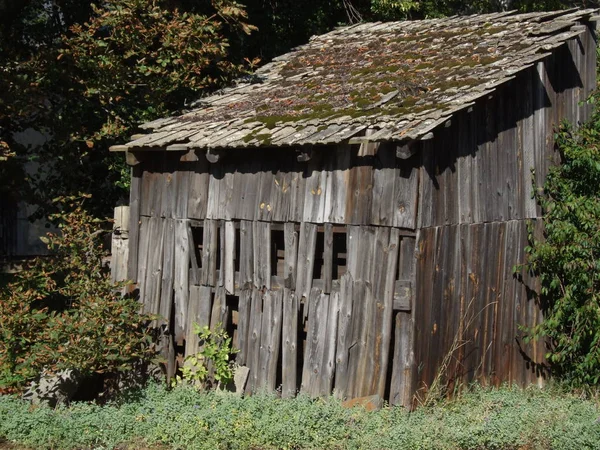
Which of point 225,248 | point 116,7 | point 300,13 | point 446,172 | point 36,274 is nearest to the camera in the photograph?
point 446,172

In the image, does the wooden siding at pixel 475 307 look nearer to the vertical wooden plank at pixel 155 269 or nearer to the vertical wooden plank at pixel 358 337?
the vertical wooden plank at pixel 358 337

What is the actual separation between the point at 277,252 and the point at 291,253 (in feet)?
1.78

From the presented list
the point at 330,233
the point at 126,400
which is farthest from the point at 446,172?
the point at 126,400

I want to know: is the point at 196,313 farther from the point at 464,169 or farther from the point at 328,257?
the point at 464,169

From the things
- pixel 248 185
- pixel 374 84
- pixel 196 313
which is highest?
pixel 374 84

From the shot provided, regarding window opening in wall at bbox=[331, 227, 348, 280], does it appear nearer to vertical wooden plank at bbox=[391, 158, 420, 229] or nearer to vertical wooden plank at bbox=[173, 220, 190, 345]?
vertical wooden plank at bbox=[391, 158, 420, 229]

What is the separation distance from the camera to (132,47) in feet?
41.4

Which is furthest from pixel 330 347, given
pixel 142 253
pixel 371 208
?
pixel 142 253

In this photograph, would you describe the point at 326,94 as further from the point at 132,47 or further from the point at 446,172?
the point at 132,47

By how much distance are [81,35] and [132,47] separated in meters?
0.78

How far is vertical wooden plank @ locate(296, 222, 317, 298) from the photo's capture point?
9.42 m

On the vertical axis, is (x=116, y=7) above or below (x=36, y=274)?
above

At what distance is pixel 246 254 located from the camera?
10156mm

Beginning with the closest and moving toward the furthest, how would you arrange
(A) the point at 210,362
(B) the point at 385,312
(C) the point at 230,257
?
(B) the point at 385,312 → (C) the point at 230,257 → (A) the point at 210,362
